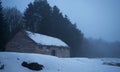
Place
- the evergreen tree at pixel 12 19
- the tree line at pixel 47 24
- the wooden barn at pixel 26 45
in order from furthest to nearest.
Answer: the evergreen tree at pixel 12 19, the tree line at pixel 47 24, the wooden barn at pixel 26 45

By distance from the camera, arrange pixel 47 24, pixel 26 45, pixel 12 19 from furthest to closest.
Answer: pixel 12 19, pixel 47 24, pixel 26 45

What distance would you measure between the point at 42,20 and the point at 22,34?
86.8 ft

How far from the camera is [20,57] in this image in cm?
1988

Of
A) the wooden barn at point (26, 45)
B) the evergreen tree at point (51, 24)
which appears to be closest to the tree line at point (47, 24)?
the evergreen tree at point (51, 24)

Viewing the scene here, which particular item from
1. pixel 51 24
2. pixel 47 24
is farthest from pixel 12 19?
pixel 51 24

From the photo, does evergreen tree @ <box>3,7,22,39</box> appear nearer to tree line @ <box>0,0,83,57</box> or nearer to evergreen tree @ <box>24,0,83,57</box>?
tree line @ <box>0,0,83,57</box>

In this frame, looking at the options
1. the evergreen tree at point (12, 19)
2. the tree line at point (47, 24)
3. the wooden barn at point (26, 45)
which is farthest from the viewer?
the evergreen tree at point (12, 19)

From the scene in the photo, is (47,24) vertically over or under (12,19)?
under

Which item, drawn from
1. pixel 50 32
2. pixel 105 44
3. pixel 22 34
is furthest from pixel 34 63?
pixel 105 44

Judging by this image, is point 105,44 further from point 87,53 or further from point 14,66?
point 14,66

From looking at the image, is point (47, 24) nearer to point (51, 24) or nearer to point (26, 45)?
point (51, 24)

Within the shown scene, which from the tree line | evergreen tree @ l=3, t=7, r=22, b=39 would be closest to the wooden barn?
the tree line

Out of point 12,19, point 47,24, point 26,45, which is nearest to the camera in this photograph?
point 26,45

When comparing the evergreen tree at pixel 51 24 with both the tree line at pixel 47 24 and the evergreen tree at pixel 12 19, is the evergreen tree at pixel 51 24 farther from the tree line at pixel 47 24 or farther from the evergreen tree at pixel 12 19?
the evergreen tree at pixel 12 19
